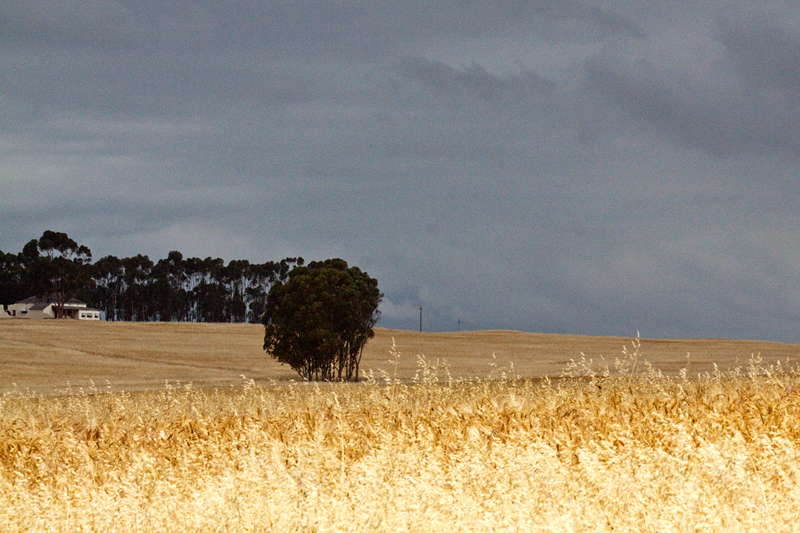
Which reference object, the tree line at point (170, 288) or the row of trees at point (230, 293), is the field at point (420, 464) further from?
the tree line at point (170, 288)

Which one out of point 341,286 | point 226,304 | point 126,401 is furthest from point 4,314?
point 126,401

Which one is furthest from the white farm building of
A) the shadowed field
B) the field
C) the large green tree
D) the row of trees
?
the field

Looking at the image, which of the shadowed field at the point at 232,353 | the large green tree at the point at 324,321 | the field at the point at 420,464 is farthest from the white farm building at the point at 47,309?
the field at the point at 420,464

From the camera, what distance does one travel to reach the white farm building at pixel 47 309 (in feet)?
398

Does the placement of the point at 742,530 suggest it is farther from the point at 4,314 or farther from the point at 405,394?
the point at 4,314

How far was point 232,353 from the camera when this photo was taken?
58.0 m

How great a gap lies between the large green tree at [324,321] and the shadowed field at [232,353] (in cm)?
176

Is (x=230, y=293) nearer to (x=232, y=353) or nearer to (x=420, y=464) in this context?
(x=232, y=353)

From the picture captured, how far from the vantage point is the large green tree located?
35.4m

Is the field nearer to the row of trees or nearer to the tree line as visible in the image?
the row of trees

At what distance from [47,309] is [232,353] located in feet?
273

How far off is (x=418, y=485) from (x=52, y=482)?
381 cm

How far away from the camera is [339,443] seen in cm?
716

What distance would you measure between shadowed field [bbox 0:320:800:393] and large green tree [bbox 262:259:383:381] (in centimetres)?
176
